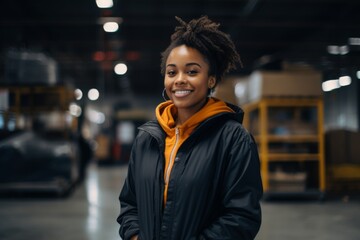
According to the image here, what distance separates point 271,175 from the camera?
7.79 m

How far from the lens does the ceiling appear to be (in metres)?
11.6

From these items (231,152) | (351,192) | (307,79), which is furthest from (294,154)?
(231,152)

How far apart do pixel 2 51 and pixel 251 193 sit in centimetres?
1410

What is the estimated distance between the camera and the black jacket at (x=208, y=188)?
4.71 ft

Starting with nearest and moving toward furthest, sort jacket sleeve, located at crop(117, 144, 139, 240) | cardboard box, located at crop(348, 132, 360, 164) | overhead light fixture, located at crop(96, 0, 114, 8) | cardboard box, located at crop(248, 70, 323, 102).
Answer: jacket sleeve, located at crop(117, 144, 139, 240) < cardboard box, located at crop(248, 70, 323, 102) < cardboard box, located at crop(348, 132, 360, 164) < overhead light fixture, located at crop(96, 0, 114, 8)

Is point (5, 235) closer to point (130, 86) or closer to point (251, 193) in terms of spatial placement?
point (251, 193)

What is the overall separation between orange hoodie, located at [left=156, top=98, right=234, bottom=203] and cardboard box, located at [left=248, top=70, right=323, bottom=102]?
6077mm

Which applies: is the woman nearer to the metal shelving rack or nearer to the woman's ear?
the woman's ear

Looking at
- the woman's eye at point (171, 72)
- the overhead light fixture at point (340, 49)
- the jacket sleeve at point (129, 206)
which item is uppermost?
the overhead light fixture at point (340, 49)

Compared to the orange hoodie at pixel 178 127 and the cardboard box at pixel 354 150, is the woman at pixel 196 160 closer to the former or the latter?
the orange hoodie at pixel 178 127

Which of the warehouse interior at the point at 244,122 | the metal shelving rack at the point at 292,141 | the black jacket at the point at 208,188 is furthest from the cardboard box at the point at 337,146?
the black jacket at the point at 208,188

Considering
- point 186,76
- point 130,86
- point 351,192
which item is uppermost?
point 130,86

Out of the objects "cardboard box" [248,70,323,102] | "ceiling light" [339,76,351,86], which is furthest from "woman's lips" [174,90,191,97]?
"ceiling light" [339,76,351,86]

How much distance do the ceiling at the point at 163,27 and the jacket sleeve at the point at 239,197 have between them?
7.21 m
